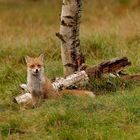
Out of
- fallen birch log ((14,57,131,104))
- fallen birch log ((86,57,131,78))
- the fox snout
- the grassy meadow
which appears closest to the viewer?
the grassy meadow

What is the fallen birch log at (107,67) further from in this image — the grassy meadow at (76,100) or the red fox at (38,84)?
the red fox at (38,84)

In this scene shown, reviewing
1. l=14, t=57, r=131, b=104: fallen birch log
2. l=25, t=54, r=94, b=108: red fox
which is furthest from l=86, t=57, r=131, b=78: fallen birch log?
l=25, t=54, r=94, b=108: red fox

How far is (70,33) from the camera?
948 centimetres

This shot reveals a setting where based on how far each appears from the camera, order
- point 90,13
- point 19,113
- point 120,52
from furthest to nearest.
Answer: point 90,13
point 120,52
point 19,113

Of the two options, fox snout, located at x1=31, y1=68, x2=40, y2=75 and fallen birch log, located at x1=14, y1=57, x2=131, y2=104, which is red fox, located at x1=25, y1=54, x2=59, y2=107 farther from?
fallen birch log, located at x1=14, y1=57, x2=131, y2=104

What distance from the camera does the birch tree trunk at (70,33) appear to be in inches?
369

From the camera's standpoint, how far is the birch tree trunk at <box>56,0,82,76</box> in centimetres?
938

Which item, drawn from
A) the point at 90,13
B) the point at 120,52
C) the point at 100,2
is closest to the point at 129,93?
the point at 120,52

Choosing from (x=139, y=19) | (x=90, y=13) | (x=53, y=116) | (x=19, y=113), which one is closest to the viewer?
(x=53, y=116)

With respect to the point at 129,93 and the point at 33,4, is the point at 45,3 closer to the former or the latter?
the point at 33,4

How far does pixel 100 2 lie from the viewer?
24328 millimetres

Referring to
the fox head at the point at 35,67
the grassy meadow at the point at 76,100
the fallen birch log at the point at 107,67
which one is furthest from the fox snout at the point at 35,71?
the fallen birch log at the point at 107,67

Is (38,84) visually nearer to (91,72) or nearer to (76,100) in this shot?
(76,100)

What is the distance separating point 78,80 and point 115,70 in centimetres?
66
